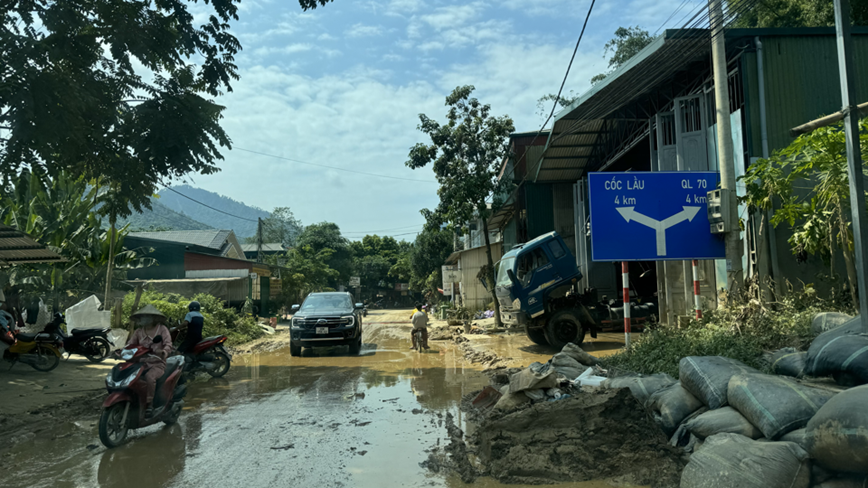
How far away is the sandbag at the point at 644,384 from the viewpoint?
19.3 ft

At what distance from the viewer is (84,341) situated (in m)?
12.4

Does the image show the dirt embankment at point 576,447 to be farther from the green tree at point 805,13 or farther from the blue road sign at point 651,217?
the green tree at point 805,13

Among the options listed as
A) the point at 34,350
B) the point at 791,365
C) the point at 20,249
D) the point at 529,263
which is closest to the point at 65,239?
the point at 20,249

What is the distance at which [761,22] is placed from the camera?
1970 cm

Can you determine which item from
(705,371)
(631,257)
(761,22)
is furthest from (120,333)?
(761,22)

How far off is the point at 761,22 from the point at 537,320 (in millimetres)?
14644

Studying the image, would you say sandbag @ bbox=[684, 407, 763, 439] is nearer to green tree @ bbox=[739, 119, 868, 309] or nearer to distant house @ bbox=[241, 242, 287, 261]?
green tree @ bbox=[739, 119, 868, 309]

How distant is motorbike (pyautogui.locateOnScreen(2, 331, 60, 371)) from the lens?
10.6 metres

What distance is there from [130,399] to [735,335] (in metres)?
7.52

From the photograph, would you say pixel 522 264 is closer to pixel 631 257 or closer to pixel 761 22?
pixel 631 257

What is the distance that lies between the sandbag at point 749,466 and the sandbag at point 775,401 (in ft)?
0.94

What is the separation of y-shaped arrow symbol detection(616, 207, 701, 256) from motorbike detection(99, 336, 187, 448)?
6.92 m

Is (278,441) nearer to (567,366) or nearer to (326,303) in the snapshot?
(567,366)

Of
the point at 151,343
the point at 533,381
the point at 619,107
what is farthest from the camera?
the point at 619,107
